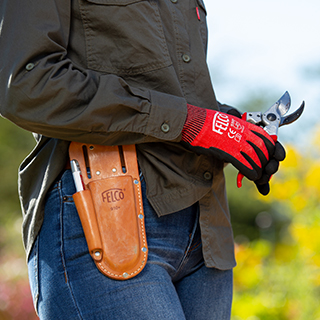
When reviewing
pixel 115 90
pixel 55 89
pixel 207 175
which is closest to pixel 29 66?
pixel 55 89

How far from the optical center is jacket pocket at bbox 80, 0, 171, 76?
1083 mm

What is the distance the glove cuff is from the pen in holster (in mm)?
310

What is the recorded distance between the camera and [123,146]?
110cm

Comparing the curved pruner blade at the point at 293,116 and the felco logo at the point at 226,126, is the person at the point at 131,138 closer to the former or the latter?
the felco logo at the point at 226,126

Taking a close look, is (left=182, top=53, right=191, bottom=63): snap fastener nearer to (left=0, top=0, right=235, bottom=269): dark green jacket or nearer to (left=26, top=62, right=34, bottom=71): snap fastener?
(left=0, top=0, right=235, bottom=269): dark green jacket

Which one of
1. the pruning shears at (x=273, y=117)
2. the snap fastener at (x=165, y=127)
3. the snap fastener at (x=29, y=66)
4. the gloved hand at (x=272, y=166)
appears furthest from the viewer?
the pruning shears at (x=273, y=117)

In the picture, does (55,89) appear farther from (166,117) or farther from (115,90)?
(166,117)

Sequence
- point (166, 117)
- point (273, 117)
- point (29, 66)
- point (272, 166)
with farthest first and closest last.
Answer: point (273, 117)
point (272, 166)
point (166, 117)
point (29, 66)

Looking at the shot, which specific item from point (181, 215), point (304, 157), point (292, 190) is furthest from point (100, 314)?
point (304, 157)

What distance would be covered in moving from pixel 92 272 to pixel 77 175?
0.26m

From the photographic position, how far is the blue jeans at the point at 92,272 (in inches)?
37.4

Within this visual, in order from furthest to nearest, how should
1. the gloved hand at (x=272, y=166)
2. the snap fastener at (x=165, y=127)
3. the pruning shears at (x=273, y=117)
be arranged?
the pruning shears at (x=273, y=117) → the gloved hand at (x=272, y=166) → the snap fastener at (x=165, y=127)

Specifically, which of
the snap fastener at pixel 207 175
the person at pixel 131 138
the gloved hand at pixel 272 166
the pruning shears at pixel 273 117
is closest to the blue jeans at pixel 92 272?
the person at pixel 131 138

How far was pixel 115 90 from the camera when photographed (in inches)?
39.4
